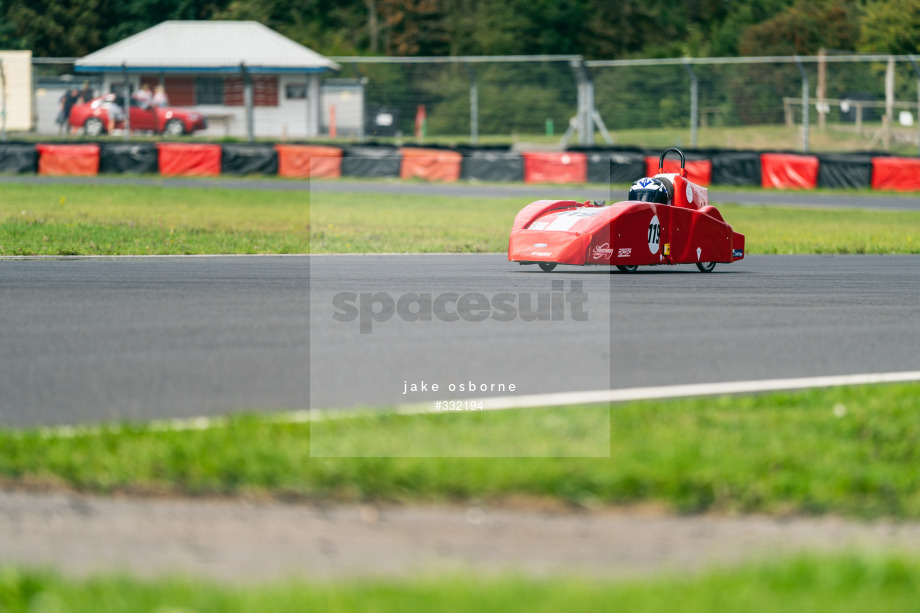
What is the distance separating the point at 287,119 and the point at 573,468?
4686 cm

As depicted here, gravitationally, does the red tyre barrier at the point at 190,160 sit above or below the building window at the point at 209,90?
below

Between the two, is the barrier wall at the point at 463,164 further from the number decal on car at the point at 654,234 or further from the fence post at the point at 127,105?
the number decal on car at the point at 654,234

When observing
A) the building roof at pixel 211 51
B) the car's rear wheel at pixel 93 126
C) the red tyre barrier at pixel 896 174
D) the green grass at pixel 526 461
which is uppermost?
the building roof at pixel 211 51

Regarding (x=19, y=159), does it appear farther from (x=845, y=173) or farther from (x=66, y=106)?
(x=845, y=173)

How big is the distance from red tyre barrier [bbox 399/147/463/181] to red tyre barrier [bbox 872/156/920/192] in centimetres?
1021

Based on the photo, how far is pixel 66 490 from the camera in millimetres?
4867

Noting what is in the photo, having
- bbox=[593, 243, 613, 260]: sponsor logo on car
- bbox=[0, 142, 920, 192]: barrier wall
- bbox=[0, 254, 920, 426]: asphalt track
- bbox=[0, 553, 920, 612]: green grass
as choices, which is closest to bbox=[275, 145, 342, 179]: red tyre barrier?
bbox=[0, 142, 920, 192]: barrier wall

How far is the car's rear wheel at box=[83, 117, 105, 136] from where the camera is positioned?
40.3m

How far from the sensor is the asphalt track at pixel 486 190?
2606 centimetres

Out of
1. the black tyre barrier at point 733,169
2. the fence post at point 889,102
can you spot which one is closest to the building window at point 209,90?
the fence post at point 889,102

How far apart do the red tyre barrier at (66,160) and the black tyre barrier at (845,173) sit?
58.7 ft

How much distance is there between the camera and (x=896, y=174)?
2862cm

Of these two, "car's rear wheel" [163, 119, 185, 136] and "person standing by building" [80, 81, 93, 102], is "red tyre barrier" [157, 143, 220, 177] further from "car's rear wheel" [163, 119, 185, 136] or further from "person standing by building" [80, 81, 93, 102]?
"car's rear wheel" [163, 119, 185, 136]

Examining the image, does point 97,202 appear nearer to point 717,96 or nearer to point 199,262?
point 199,262
